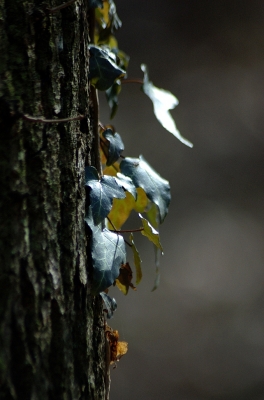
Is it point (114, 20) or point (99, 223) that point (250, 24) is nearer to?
point (114, 20)

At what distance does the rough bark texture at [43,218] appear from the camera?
1.82 feet

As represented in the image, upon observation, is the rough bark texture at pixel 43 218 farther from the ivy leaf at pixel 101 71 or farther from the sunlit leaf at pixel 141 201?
the sunlit leaf at pixel 141 201

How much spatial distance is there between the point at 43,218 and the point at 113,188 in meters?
0.15

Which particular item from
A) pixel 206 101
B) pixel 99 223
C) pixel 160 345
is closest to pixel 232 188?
pixel 206 101

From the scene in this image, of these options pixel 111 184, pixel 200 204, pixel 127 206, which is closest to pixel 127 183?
pixel 111 184

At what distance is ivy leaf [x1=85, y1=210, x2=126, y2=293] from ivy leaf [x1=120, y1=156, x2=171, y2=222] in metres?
0.11

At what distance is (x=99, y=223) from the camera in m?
0.67

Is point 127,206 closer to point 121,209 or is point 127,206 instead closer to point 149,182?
point 121,209

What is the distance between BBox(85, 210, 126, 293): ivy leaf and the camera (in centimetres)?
66

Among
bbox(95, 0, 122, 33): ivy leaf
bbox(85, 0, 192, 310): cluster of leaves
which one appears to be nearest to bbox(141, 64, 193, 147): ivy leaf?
bbox(85, 0, 192, 310): cluster of leaves

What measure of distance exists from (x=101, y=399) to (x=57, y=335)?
6.4 inches

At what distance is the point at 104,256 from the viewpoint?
676 millimetres

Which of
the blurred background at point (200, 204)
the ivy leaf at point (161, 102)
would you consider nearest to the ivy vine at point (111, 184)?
the ivy leaf at point (161, 102)

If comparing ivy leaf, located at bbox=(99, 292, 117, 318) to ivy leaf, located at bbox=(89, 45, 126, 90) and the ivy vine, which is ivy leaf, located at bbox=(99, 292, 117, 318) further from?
ivy leaf, located at bbox=(89, 45, 126, 90)
